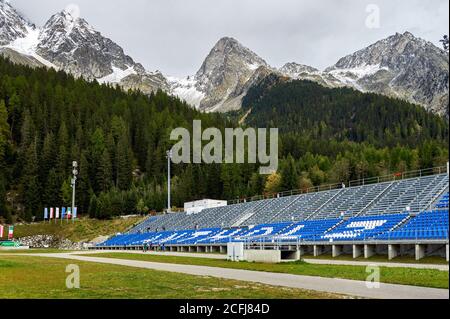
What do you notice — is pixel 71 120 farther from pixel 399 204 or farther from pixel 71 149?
pixel 399 204

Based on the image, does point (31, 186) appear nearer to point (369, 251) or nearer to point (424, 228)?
point (369, 251)

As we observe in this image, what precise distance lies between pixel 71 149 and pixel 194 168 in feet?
118

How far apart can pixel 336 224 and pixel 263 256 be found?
44.6ft

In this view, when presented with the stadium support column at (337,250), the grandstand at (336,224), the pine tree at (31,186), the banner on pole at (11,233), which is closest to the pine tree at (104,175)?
the pine tree at (31,186)

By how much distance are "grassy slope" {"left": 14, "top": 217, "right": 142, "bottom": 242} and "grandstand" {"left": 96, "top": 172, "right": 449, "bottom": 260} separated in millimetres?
14333

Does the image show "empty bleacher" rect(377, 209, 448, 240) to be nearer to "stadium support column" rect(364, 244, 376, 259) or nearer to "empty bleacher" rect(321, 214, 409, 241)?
"stadium support column" rect(364, 244, 376, 259)

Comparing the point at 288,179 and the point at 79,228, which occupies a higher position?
the point at 288,179

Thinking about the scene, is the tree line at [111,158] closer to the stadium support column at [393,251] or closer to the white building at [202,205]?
the white building at [202,205]

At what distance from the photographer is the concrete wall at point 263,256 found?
120 feet

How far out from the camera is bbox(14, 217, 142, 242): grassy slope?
94.2m

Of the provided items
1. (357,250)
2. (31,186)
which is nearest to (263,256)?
(357,250)

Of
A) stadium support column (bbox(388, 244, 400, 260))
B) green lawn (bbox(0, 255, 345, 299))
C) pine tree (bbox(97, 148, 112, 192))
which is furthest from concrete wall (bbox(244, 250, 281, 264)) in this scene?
pine tree (bbox(97, 148, 112, 192))

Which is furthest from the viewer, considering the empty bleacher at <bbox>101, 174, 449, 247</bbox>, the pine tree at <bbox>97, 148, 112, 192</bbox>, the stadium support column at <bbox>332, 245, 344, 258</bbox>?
the pine tree at <bbox>97, 148, 112, 192</bbox>

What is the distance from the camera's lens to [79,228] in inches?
3851
